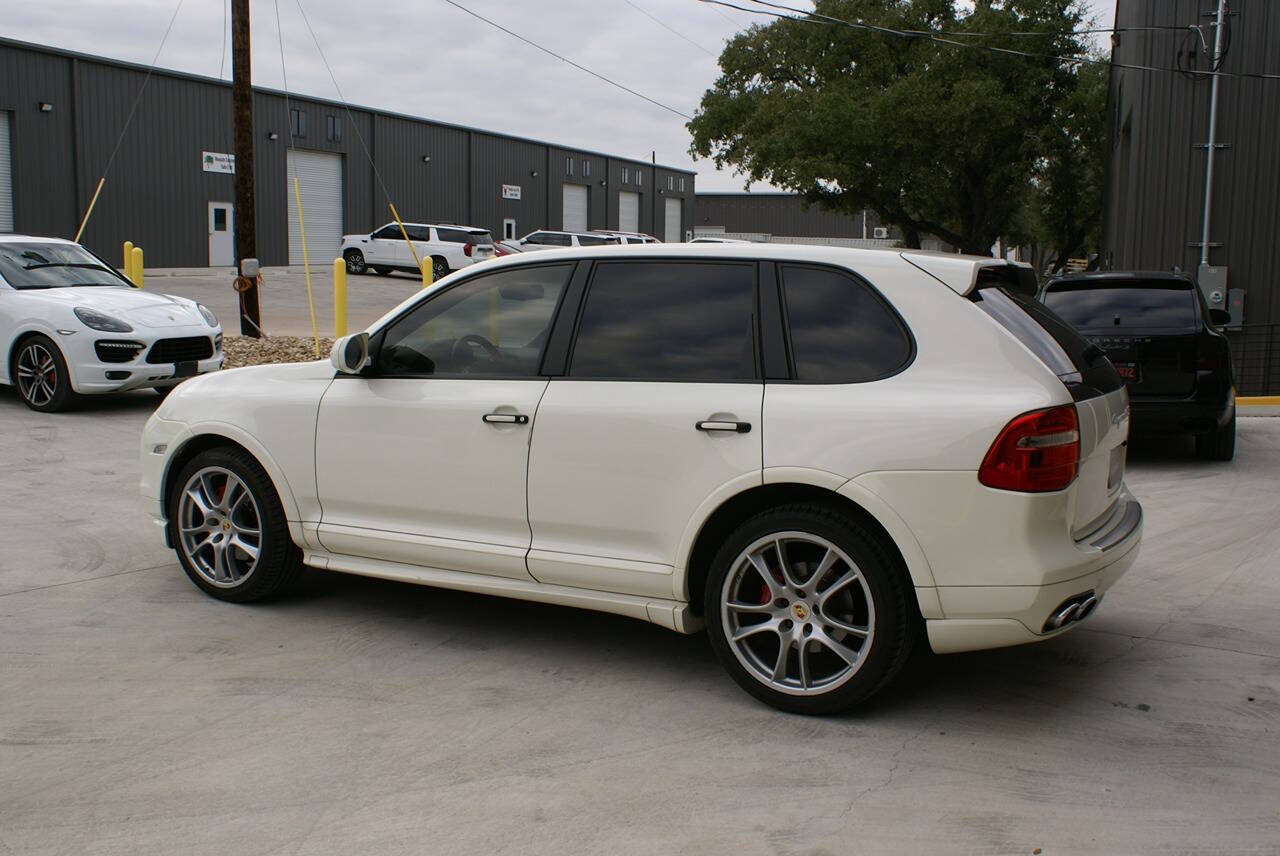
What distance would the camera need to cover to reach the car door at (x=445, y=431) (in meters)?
4.86

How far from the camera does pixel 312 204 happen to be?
42.8 meters

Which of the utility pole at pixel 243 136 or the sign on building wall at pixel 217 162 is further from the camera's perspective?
the sign on building wall at pixel 217 162

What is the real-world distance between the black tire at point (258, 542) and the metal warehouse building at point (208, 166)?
31035 millimetres

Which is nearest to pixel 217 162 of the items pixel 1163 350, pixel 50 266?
pixel 50 266

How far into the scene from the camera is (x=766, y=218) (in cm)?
8631

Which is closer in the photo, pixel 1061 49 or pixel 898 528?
pixel 898 528

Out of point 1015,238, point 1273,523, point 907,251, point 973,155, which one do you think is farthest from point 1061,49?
point 907,251

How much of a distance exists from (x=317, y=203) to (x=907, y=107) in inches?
820

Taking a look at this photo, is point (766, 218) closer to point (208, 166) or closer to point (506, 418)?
point (208, 166)

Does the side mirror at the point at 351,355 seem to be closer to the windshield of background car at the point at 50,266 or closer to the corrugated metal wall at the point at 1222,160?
the windshield of background car at the point at 50,266

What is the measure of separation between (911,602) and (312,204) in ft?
136

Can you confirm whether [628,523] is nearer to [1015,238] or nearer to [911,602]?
[911,602]

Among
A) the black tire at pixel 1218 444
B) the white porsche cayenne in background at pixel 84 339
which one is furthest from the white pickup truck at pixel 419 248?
the black tire at pixel 1218 444

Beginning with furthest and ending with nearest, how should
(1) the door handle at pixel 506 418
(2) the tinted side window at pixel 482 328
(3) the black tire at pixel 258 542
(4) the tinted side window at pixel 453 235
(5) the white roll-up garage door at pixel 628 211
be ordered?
(5) the white roll-up garage door at pixel 628 211, (4) the tinted side window at pixel 453 235, (3) the black tire at pixel 258 542, (2) the tinted side window at pixel 482 328, (1) the door handle at pixel 506 418
